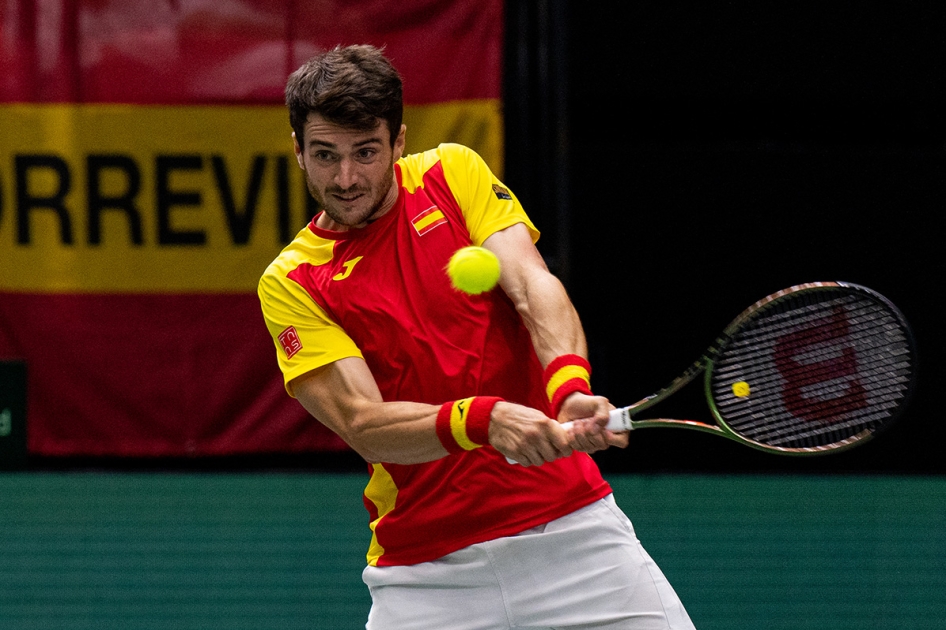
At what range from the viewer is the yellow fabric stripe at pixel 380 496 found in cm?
250

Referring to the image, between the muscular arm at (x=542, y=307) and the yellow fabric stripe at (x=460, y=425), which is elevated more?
the muscular arm at (x=542, y=307)

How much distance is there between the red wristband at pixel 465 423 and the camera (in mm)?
2178

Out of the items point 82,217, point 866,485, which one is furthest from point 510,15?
point 866,485

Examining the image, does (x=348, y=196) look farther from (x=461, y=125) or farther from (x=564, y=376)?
(x=461, y=125)

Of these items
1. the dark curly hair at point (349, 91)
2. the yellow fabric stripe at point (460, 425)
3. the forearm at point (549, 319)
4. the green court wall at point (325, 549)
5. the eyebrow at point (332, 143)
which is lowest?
the green court wall at point (325, 549)

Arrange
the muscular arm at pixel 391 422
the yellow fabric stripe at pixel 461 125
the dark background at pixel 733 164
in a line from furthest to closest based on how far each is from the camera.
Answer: the dark background at pixel 733 164 < the yellow fabric stripe at pixel 461 125 < the muscular arm at pixel 391 422

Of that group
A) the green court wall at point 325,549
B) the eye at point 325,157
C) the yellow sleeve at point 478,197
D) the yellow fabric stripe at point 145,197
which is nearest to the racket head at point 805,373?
the yellow sleeve at point 478,197

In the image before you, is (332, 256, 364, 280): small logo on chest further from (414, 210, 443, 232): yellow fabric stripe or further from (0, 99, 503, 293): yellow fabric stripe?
(0, 99, 503, 293): yellow fabric stripe

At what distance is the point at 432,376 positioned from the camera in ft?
7.85

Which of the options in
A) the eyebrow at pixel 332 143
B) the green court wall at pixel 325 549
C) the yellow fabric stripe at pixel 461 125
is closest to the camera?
the eyebrow at pixel 332 143

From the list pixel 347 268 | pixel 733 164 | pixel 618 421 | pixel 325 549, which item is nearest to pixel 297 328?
pixel 347 268

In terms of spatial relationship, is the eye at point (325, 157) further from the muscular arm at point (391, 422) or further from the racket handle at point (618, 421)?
the racket handle at point (618, 421)

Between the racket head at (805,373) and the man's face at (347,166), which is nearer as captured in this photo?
the man's face at (347,166)

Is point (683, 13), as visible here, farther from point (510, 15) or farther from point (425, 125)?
point (425, 125)
